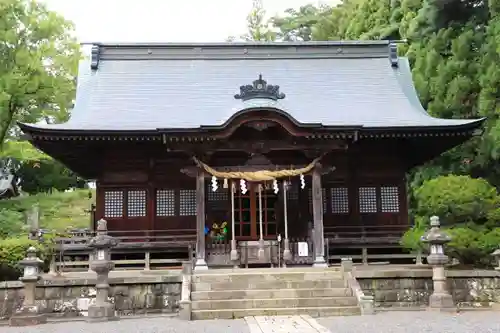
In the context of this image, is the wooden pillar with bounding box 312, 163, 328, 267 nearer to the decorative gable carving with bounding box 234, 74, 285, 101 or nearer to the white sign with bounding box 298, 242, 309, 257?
the white sign with bounding box 298, 242, 309, 257

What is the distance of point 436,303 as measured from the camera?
1146 centimetres

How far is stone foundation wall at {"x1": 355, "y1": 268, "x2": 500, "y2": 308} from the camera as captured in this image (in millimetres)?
12133

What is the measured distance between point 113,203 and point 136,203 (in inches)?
28.9

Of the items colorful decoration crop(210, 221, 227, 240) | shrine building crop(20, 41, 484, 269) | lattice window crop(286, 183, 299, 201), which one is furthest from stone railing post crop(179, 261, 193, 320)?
lattice window crop(286, 183, 299, 201)

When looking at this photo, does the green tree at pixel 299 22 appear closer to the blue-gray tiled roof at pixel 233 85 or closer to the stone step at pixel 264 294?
the blue-gray tiled roof at pixel 233 85

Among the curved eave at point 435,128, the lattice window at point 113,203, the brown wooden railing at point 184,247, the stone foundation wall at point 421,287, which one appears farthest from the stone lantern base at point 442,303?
the lattice window at point 113,203

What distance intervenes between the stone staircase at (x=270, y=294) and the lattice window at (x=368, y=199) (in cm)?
473

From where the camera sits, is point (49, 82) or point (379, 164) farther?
point (49, 82)

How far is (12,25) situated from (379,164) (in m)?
15.1

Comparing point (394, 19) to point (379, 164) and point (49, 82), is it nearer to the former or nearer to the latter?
point (379, 164)

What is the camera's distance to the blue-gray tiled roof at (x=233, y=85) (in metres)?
16.9

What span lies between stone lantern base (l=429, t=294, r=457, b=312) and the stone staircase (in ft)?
5.90

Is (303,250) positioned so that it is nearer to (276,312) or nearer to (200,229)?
(200,229)

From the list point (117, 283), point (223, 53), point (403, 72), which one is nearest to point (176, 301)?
point (117, 283)
